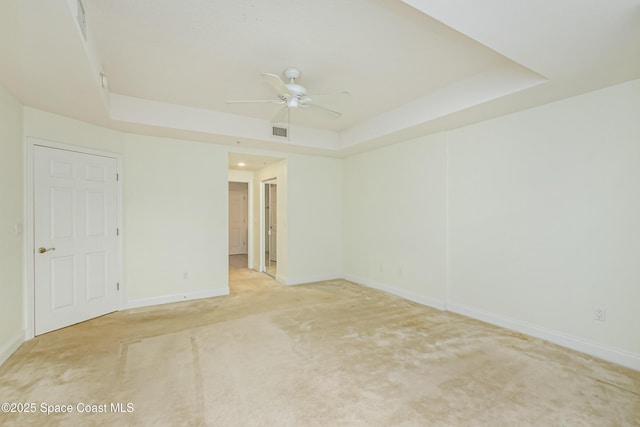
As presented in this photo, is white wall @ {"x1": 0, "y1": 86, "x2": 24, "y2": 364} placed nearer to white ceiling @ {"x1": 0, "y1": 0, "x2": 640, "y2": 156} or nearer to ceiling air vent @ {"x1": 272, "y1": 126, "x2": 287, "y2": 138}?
white ceiling @ {"x1": 0, "y1": 0, "x2": 640, "y2": 156}

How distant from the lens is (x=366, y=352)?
2812mm

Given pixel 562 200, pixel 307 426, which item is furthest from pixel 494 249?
pixel 307 426

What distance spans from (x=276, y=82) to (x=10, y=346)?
11.1ft

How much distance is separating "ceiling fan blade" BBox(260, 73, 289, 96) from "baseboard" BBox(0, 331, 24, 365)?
128 inches

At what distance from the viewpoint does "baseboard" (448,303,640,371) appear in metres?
2.58

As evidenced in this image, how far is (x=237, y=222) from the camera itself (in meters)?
9.48

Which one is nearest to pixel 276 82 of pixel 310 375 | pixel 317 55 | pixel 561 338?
pixel 317 55

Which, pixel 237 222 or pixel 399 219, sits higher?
pixel 399 219

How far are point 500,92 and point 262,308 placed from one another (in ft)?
12.2

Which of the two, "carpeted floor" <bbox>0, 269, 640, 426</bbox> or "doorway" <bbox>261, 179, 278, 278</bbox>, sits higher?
"doorway" <bbox>261, 179, 278, 278</bbox>

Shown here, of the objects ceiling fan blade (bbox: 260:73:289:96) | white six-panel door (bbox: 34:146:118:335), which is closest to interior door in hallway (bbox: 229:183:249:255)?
white six-panel door (bbox: 34:146:118:335)

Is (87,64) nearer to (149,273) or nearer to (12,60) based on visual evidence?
(12,60)

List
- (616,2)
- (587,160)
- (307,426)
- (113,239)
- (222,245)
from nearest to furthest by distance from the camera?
(616,2) → (307,426) → (587,160) → (113,239) → (222,245)

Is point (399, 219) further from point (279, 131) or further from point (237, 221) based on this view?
point (237, 221)
